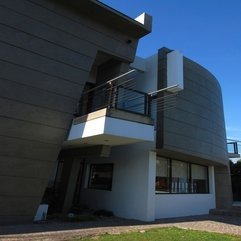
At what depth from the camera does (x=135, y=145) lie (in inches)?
541

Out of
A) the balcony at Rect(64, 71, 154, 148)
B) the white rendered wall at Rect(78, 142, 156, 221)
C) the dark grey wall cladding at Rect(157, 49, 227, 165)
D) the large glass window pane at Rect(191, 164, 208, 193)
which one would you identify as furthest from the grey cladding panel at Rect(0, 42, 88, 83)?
the large glass window pane at Rect(191, 164, 208, 193)

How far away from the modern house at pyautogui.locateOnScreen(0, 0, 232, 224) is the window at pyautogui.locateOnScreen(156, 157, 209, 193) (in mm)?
56

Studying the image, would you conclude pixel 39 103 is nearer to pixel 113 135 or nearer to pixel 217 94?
pixel 113 135

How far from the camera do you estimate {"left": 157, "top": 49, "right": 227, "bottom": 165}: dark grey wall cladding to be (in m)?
13.2

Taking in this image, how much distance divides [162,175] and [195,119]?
11.1 feet

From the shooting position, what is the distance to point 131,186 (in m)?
13.4

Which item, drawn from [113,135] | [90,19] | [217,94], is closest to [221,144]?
[217,94]

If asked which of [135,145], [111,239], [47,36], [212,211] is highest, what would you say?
[47,36]

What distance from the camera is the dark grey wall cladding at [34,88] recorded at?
974 centimetres

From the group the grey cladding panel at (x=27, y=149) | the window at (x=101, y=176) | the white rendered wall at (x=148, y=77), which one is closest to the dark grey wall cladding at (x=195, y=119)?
the white rendered wall at (x=148, y=77)

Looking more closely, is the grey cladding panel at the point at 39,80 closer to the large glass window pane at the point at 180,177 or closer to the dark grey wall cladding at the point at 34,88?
the dark grey wall cladding at the point at 34,88

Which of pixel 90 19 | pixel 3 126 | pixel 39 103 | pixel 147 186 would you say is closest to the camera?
pixel 3 126

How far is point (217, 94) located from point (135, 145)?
23.6 feet

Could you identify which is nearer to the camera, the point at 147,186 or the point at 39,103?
the point at 39,103
